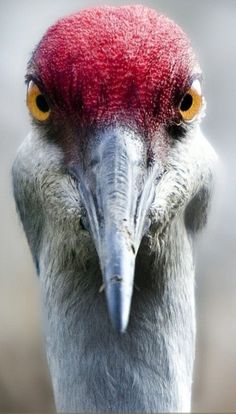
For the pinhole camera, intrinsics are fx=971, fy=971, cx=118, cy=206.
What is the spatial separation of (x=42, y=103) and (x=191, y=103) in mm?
312

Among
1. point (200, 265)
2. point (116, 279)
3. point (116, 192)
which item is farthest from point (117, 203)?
point (200, 265)

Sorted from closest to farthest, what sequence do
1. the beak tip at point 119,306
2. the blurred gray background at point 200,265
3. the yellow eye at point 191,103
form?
the beak tip at point 119,306
the yellow eye at point 191,103
the blurred gray background at point 200,265

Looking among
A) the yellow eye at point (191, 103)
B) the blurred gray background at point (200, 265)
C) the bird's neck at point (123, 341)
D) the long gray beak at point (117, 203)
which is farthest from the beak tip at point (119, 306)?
the blurred gray background at point (200, 265)

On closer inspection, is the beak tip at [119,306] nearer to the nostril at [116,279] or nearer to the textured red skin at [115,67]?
the nostril at [116,279]

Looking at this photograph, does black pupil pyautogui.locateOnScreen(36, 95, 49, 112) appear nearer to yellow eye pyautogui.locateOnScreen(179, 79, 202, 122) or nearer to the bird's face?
the bird's face

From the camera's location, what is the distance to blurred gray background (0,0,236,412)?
Answer: 16.0ft

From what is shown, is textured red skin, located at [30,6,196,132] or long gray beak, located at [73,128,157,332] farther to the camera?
textured red skin, located at [30,6,196,132]

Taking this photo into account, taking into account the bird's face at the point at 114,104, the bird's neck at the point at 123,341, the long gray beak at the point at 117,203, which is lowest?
the bird's neck at the point at 123,341

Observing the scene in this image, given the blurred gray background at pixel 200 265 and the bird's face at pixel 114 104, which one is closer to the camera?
the bird's face at pixel 114 104

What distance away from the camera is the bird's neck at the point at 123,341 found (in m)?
2.03

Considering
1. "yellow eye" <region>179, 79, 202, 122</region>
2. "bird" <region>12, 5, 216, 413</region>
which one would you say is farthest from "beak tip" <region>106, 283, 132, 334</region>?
"yellow eye" <region>179, 79, 202, 122</region>

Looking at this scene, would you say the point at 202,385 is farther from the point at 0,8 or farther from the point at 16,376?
the point at 0,8

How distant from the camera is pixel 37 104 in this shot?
2.04m

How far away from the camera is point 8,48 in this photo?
4875 mm
